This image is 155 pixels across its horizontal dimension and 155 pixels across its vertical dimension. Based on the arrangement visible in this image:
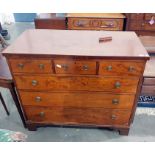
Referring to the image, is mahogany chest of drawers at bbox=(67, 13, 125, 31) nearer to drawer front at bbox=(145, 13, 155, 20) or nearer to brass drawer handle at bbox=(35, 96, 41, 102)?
drawer front at bbox=(145, 13, 155, 20)

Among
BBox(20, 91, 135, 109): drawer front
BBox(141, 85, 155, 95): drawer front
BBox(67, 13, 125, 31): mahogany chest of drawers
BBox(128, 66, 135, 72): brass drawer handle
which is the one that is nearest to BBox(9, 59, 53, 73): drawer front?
BBox(20, 91, 135, 109): drawer front

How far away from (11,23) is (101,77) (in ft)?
16.9

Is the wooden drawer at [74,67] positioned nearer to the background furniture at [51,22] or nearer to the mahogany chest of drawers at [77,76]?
the mahogany chest of drawers at [77,76]

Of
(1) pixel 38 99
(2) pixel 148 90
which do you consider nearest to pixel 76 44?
(1) pixel 38 99

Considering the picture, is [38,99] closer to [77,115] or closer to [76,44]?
[77,115]

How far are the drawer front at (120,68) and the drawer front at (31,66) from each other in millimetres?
407

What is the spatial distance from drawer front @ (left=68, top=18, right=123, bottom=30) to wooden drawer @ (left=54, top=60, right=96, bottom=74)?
57.8 inches

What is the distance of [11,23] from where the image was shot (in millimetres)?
5586

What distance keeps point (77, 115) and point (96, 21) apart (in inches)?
60.3

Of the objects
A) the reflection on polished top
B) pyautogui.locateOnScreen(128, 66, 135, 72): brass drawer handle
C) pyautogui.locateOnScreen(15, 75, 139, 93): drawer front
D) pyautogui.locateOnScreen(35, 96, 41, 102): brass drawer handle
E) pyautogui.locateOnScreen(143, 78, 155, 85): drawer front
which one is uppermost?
the reflection on polished top

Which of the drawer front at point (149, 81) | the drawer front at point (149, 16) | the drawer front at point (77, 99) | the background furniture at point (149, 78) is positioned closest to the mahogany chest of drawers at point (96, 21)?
the drawer front at point (149, 16)

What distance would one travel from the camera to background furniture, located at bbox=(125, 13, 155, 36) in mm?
2408
